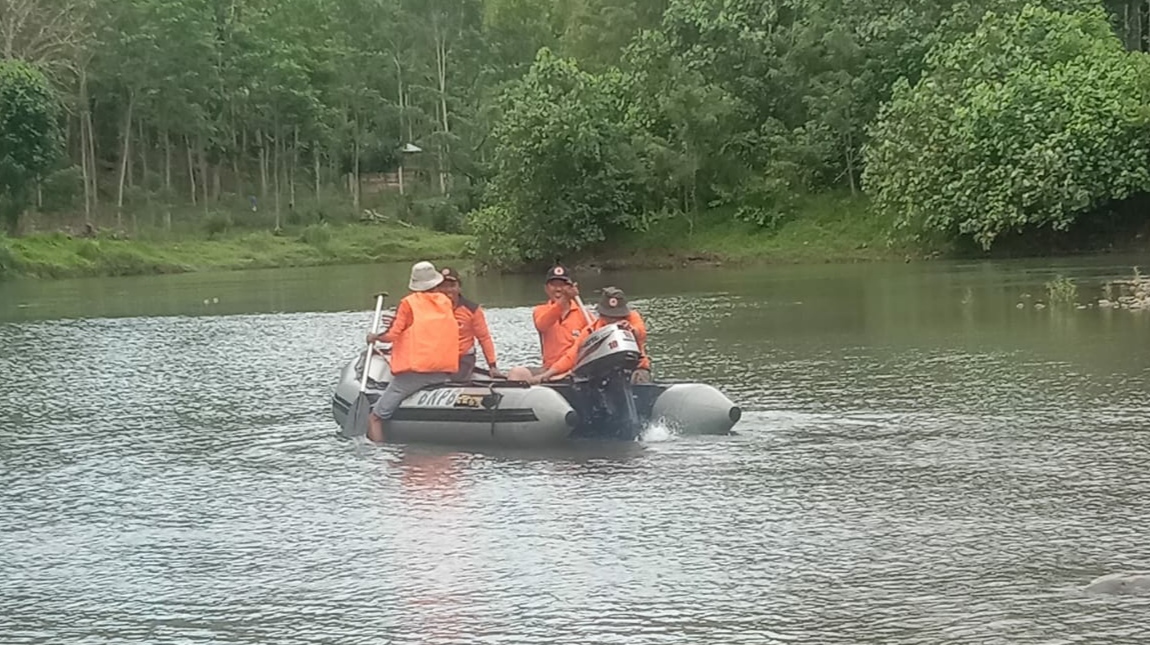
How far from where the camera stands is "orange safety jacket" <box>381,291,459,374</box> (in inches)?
589

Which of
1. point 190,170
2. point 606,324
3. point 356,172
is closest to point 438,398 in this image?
point 606,324

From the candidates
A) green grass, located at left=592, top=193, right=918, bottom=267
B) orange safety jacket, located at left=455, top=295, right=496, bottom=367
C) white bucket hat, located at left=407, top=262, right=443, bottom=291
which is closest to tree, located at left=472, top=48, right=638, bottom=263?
green grass, located at left=592, top=193, right=918, bottom=267

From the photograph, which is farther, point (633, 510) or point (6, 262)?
point (6, 262)

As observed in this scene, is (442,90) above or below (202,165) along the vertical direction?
above

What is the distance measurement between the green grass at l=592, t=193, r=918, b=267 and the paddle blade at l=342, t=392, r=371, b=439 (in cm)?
3405

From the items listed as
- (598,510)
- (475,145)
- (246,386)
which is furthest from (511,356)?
(475,145)

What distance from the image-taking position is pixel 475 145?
72.0 meters

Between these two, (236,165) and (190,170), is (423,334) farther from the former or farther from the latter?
(236,165)

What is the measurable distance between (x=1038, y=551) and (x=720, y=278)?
32.9 m

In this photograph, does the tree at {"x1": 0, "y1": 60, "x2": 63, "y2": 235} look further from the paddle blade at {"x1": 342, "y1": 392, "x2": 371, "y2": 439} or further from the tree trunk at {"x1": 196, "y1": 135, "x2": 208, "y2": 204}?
the paddle blade at {"x1": 342, "y1": 392, "x2": 371, "y2": 439}

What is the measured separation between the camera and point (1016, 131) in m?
43.2

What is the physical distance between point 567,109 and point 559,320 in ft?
113

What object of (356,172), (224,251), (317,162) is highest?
(317,162)

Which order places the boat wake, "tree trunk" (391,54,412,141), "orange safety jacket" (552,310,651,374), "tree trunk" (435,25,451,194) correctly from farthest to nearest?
"tree trunk" (391,54,412,141) < "tree trunk" (435,25,451,194) < "orange safety jacket" (552,310,651,374) < the boat wake
